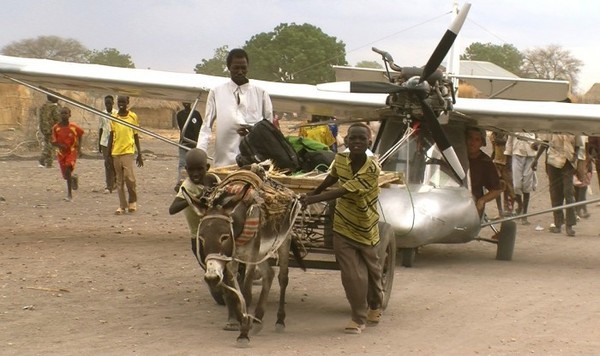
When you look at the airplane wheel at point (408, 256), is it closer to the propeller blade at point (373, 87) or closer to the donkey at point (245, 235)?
the propeller blade at point (373, 87)

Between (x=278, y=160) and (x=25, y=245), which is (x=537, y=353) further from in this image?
(x=25, y=245)

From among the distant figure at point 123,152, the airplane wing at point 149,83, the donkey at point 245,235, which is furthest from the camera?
the distant figure at point 123,152

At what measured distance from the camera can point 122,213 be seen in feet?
55.4

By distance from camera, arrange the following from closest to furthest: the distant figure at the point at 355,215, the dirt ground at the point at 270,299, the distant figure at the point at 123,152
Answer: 1. the dirt ground at the point at 270,299
2. the distant figure at the point at 355,215
3. the distant figure at the point at 123,152

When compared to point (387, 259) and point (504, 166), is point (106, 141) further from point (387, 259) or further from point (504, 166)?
point (387, 259)

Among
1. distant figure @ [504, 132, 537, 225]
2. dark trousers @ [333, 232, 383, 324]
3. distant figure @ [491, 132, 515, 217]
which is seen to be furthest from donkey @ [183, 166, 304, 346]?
distant figure @ [491, 132, 515, 217]

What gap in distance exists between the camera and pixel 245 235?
7.53 meters

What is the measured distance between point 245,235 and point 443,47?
4998 millimetres

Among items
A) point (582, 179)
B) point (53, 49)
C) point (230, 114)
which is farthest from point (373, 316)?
point (53, 49)

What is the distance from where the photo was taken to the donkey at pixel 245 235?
723cm

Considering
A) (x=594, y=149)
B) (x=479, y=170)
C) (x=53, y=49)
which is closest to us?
(x=479, y=170)

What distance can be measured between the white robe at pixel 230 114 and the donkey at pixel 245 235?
1.50 metres

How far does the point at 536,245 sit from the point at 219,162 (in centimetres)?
716

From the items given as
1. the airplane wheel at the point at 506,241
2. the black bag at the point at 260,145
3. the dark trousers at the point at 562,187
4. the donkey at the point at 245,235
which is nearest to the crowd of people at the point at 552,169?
the dark trousers at the point at 562,187
